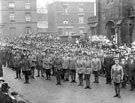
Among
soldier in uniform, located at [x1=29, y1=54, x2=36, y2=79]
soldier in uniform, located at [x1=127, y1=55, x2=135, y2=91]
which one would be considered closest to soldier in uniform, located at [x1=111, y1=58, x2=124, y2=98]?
soldier in uniform, located at [x1=127, y1=55, x2=135, y2=91]

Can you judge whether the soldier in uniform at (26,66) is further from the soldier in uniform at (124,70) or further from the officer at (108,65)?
the soldier in uniform at (124,70)

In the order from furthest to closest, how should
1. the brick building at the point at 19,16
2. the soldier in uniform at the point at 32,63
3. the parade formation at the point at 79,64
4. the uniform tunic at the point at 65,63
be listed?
1. the brick building at the point at 19,16
2. the soldier in uniform at the point at 32,63
3. the uniform tunic at the point at 65,63
4. the parade formation at the point at 79,64

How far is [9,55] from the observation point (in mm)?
22203

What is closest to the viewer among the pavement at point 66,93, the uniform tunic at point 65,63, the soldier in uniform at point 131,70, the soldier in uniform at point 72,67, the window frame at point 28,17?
the pavement at point 66,93

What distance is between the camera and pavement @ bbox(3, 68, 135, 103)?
12.2 metres

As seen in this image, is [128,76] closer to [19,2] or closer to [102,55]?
[102,55]

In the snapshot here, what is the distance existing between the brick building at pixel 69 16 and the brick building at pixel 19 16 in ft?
17.0

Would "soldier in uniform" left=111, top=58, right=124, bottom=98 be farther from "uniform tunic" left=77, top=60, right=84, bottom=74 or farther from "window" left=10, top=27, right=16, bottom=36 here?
"window" left=10, top=27, right=16, bottom=36

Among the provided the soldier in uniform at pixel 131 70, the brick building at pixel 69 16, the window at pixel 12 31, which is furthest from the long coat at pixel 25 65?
the brick building at pixel 69 16

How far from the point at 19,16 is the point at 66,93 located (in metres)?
42.9

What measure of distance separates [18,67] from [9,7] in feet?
128

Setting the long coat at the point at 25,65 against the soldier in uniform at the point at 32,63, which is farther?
the soldier in uniform at the point at 32,63

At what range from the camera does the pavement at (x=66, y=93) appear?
40.0 ft

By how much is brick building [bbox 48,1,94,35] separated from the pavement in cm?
4081
